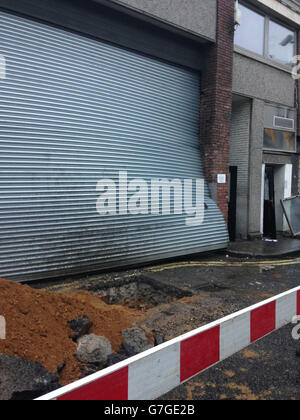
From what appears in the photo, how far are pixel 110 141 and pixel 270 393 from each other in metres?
5.46

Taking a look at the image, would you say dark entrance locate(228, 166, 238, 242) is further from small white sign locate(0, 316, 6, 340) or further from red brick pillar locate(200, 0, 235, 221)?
small white sign locate(0, 316, 6, 340)

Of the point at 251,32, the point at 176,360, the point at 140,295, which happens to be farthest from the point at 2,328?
the point at 251,32

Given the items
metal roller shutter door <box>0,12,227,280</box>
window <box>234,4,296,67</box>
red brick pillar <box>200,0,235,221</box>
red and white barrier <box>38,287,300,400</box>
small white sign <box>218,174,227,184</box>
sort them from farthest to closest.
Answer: window <box>234,4,296,67</box>
small white sign <box>218,174,227,184</box>
red brick pillar <box>200,0,235,221</box>
metal roller shutter door <box>0,12,227,280</box>
red and white barrier <box>38,287,300,400</box>

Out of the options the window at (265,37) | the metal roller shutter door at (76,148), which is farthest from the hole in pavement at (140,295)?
the window at (265,37)

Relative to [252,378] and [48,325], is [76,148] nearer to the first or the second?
[48,325]

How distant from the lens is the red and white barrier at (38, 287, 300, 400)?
1668mm

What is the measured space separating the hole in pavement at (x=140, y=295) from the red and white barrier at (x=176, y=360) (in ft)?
10.3

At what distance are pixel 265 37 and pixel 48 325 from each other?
11.2m

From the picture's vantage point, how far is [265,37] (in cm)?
1123

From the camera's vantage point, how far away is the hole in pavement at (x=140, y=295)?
5.88 meters

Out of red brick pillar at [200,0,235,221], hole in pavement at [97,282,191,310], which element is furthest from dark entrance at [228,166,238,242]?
hole in pavement at [97,282,191,310]

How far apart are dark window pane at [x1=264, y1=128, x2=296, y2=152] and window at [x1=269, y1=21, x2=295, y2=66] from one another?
2.45 metres

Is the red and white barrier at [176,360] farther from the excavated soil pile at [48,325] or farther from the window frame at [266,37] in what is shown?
the window frame at [266,37]

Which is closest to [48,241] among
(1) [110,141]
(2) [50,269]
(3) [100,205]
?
(2) [50,269]
